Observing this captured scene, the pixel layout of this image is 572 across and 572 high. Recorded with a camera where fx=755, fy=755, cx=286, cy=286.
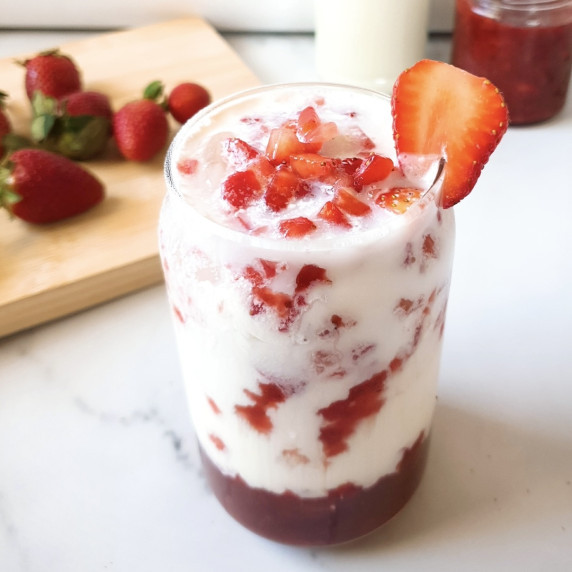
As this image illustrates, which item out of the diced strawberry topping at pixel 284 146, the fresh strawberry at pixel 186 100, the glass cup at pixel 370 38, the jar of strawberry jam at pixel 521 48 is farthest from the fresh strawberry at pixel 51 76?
the diced strawberry topping at pixel 284 146

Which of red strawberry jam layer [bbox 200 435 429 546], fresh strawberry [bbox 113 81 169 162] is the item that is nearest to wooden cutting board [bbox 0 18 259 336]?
fresh strawberry [bbox 113 81 169 162]

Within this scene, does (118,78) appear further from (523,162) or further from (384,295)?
(384,295)

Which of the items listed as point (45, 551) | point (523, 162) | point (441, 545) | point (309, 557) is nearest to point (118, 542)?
point (45, 551)

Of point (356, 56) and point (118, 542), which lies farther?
point (356, 56)

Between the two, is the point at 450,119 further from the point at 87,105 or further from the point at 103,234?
the point at 87,105

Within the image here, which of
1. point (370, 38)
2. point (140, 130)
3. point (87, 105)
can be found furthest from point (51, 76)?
point (370, 38)

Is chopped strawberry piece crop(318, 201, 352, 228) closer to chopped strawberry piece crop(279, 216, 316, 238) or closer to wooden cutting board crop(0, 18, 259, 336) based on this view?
chopped strawberry piece crop(279, 216, 316, 238)

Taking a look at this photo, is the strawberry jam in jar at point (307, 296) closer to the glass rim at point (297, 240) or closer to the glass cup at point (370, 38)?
the glass rim at point (297, 240)
